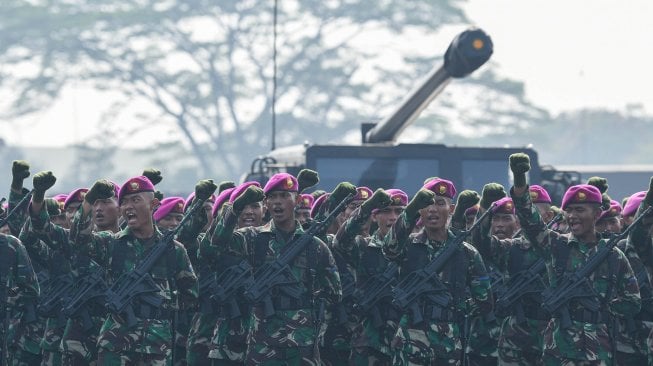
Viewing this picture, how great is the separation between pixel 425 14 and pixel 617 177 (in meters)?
15.8

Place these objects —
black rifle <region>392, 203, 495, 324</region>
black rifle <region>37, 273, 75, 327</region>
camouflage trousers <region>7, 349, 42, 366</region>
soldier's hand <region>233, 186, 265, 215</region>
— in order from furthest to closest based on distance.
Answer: camouflage trousers <region>7, 349, 42, 366</region>, black rifle <region>37, 273, 75, 327</region>, black rifle <region>392, 203, 495, 324</region>, soldier's hand <region>233, 186, 265, 215</region>

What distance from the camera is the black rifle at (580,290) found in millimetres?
9516

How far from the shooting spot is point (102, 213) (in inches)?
393

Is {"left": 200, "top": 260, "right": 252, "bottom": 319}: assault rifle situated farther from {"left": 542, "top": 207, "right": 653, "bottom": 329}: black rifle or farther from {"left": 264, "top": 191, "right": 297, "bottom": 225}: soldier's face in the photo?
{"left": 542, "top": 207, "right": 653, "bottom": 329}: black rifle

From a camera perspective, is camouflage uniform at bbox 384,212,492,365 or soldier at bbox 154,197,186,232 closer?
camouflage uniform at bbox 384,212,492,365

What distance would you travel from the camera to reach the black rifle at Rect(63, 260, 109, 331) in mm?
9898

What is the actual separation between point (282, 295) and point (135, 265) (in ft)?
3.00

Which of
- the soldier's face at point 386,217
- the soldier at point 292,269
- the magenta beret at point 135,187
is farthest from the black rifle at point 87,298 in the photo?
the soldier's face at point 386,217

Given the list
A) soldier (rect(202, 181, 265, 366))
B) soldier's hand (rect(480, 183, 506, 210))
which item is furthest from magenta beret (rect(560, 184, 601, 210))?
soldier (rect(202, 181, 265, 366))

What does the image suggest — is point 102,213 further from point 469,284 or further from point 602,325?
point 602,325

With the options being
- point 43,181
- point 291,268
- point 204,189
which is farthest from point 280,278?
point 43,181

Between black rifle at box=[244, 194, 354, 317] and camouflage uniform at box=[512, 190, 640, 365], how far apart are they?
117cm

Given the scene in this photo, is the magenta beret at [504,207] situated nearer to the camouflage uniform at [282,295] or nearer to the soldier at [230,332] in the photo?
the camouflage uniform at [282,295]

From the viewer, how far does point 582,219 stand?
32.1 feet
